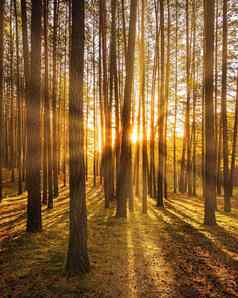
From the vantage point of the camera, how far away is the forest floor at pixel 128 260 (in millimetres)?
4078

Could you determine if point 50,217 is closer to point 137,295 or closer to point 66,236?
point 66,236

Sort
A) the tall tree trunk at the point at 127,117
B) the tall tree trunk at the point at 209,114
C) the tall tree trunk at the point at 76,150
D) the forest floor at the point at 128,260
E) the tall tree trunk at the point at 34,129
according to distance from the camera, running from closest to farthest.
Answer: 1. the forest floor at the point at 128,260
2. the tall tree trunk at the point at 76,150
3. the tall tree trunk at the point at 34,129
4. the tall tree trunk at the point at 209,114
5. the tall tree trunk at the point at 127,117

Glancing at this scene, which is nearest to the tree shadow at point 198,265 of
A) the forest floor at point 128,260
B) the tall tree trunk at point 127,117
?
the forest floor at point 128,260

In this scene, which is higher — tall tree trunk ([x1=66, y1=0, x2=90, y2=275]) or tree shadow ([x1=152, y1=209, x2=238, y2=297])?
tall tree trunk ([x1=66, y1=0, x2=90, y2=275])

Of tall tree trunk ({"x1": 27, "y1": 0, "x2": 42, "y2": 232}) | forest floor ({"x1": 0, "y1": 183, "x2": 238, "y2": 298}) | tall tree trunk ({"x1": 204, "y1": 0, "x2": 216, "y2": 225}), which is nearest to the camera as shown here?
forest floor ({"x1": 0, "y1": 183, "x2": 238, "y2": 298})

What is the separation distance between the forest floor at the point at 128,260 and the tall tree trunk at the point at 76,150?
1.88ft

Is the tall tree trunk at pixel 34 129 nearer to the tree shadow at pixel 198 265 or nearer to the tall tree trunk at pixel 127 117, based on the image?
the tall tree trunk at pixel 127 117

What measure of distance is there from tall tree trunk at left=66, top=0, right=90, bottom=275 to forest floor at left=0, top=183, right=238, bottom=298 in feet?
1.88

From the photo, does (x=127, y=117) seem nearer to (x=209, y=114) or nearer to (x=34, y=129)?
(x=209, y=114)

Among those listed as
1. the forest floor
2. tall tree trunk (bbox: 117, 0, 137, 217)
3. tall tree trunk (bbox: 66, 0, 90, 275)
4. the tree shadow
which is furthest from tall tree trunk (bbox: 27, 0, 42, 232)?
the tree shadow

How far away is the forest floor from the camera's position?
13.4 feet

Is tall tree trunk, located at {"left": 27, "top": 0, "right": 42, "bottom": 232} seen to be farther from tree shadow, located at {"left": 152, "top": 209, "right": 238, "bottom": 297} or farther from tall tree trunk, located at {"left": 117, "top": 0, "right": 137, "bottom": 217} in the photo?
tree shadow, located at {"left": 152, "top": 209, "right": 238, "bottom": 297}

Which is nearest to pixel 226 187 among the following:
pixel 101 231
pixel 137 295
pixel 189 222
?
pixel 189 222

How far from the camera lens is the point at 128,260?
208 inches
